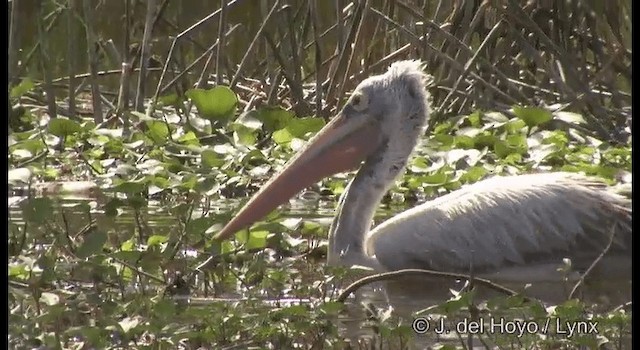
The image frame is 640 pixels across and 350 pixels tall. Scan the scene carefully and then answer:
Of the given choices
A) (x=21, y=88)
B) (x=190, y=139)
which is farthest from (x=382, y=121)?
(x=21, y=88)

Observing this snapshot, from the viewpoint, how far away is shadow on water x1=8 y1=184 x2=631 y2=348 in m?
3.26

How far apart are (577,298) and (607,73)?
1036 millimetres

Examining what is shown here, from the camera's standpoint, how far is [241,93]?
6852 mm

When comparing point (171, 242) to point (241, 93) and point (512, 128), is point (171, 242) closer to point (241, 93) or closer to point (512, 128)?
point (512, 128)

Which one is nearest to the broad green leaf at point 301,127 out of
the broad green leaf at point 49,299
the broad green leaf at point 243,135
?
the broad green leaf at point 243,135

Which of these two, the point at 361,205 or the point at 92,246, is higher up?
the point at 92,246

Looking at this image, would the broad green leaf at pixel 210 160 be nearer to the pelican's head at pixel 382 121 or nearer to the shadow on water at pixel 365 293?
the shadow on water at pixel 365 293

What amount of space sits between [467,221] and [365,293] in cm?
78

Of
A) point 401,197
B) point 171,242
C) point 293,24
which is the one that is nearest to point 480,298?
point 171,242

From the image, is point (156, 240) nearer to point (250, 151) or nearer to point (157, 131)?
point (250, 151)

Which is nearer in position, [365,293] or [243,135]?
[365,293]

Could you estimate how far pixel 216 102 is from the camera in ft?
18.6

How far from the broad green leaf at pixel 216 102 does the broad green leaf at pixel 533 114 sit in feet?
3.57

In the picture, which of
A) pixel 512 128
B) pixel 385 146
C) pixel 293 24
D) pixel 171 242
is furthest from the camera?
pixel 293 24
